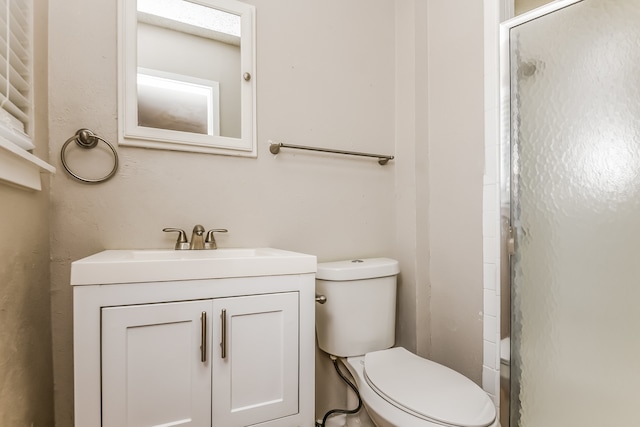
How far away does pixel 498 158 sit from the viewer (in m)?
1.18

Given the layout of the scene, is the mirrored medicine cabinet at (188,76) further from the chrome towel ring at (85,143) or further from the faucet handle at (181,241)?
the faucet handle at (181,241)

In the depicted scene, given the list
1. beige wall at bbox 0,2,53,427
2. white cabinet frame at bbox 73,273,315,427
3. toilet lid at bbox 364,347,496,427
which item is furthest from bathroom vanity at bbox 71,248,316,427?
toilet lid at bbox 364,347,496,427

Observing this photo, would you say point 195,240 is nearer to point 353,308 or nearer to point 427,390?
point 353,308

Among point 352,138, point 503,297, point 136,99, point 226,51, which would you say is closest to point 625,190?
point 503,297

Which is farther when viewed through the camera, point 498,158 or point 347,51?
point 347,51

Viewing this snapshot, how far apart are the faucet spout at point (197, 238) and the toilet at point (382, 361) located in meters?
0.46

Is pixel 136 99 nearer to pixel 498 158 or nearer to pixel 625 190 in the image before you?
pixel 498 158

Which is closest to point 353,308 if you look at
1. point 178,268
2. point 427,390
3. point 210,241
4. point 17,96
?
point 427,390

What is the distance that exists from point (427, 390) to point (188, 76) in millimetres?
1356

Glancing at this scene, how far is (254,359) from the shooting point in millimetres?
926

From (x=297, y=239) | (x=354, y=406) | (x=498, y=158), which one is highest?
(x=498, y=158)

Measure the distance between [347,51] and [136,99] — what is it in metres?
0.95

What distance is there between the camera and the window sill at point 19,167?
0.70 meters

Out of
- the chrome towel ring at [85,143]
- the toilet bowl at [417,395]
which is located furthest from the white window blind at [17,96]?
the toilet bowl at [417,395]
